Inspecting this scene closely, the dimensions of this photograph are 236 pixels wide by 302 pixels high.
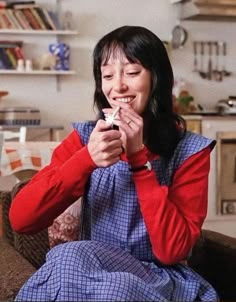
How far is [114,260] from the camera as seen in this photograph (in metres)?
1.28

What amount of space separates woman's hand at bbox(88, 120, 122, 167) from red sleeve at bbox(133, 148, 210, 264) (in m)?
0.07

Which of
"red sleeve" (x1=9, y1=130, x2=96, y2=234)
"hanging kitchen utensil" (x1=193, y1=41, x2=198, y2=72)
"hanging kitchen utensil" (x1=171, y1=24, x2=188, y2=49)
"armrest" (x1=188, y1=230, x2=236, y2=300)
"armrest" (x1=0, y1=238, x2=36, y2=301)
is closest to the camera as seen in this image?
"armrest" (x1=0, y1=238, x2=36, y2=301)

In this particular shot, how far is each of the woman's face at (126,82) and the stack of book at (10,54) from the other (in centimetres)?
336

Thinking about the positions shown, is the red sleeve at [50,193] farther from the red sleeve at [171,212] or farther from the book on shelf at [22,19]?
the book on shelf at [22,19]

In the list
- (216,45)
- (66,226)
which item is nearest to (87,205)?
(66,226)

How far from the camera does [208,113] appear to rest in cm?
465

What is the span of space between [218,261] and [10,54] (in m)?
3.32

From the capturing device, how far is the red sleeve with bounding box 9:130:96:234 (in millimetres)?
1349

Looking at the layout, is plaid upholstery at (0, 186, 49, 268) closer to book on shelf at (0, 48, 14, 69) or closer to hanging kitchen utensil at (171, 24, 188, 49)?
book on shelf at (0, 48, 14, 69)

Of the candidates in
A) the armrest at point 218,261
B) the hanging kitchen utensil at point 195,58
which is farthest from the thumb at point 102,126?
the hanging kitchen utensil at point 195,58

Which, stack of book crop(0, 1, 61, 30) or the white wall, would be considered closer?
stack of book crop(0, 1, 61, 30)

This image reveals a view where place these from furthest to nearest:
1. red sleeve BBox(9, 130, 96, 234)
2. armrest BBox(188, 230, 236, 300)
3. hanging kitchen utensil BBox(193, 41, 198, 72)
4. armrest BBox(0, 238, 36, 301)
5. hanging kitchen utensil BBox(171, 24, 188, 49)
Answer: hanging kitchen utensil BBox(193, 41, 198, 72)
hanging kitchen utensil BBox(171, 24, 188, 49)
armrest BBox(188, 230, 236, 300)
red sleeve BBox(9, 130, 96, 234)
armrest BBox(0, 238, 36, 301)

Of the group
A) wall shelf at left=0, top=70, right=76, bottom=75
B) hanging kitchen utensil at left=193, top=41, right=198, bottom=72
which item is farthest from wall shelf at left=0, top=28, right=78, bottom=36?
hanging kitchen utensil at left=193, top=41, right=198, bottom=72

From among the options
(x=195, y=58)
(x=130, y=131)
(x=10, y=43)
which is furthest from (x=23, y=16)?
(x=130, y=131)
